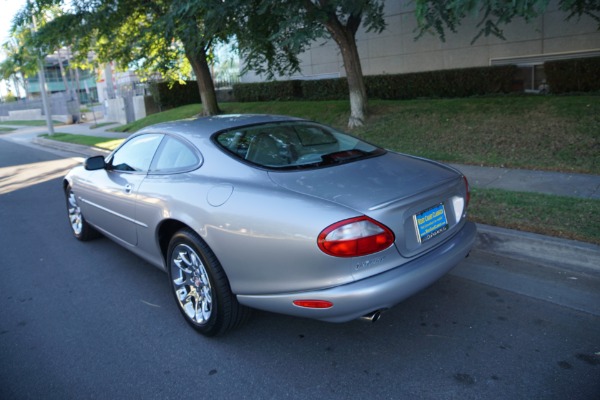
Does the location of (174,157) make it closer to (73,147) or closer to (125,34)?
(125,34)

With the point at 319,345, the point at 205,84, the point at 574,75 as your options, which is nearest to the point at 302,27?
the point at 319,345

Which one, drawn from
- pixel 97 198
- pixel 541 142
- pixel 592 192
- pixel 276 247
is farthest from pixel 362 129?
pixel 276 247

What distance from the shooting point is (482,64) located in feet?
47.7

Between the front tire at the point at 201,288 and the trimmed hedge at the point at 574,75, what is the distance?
11.2 m

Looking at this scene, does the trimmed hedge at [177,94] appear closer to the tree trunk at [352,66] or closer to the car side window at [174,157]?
the tree trunk at [352,66]

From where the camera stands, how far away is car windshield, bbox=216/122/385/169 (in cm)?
352

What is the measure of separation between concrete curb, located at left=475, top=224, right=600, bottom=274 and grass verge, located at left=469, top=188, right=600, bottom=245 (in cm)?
12

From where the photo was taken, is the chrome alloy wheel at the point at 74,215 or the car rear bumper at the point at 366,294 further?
the chrome alloy wheel at the point at 74,215

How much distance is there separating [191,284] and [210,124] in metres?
Answer: 1.37

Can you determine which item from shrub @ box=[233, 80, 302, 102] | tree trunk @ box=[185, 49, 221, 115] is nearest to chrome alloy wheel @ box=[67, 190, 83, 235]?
tree trunk @ box=[185, 49, 221, 115]

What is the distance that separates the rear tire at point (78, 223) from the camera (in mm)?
5590

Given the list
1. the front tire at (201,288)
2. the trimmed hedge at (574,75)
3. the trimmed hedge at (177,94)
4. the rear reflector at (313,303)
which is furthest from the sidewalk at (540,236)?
the trimmed hedge at (177,94)

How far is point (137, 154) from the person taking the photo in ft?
14.7

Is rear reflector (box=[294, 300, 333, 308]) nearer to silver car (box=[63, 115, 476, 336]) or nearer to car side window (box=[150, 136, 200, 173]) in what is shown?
silver car (box=[63, 115, 476, 336])
